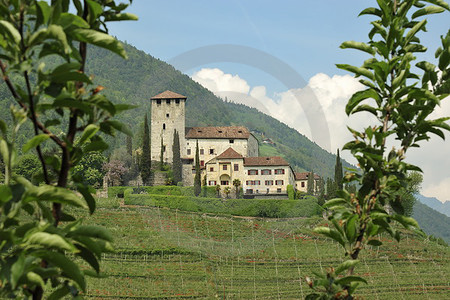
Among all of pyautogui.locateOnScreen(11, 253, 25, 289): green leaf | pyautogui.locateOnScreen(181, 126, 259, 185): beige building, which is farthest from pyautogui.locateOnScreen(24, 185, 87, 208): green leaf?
pyautogui.locateOnScreen(181, 126, 259, 185): beige building

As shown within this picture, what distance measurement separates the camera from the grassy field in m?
35.3

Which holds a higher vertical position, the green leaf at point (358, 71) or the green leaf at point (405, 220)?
the green leaf at point (358, 71)

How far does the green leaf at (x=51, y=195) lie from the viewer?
90.9 inches

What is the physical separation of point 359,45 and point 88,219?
53.2 m

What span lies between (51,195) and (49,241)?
23 cm

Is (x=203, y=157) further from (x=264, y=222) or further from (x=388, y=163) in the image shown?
(x=388, y=163)

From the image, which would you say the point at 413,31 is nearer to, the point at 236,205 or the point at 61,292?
the point at 61,292

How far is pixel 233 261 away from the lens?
44781 mm

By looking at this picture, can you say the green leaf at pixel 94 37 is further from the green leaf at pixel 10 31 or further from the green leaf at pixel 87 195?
the green leaf at pixel 87 195

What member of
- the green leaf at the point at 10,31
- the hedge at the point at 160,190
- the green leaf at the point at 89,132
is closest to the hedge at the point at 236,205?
the hedge at the point at 160,190

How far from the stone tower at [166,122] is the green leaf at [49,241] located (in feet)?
269

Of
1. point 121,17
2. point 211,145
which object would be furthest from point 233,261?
point 121,17

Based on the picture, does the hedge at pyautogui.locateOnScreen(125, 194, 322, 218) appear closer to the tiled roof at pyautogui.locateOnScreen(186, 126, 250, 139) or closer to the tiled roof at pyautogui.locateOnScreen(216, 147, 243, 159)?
the tiled roof at pyautogui.locateOnScreen(216, 147, 243, 159)

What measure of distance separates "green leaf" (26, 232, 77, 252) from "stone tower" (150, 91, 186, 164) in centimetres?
8214
